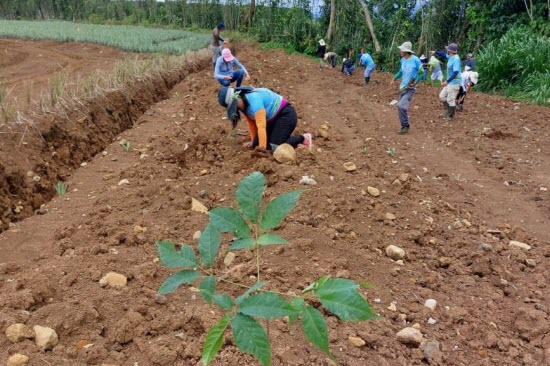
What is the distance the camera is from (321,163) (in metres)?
4.94

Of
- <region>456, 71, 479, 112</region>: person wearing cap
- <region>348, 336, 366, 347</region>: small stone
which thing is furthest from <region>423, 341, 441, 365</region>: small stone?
Answer: <region>456, 71, 479, 112</region>: person wearing cap

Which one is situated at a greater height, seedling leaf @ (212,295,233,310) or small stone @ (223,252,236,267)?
seedling leaf @ (212,295,233,310)

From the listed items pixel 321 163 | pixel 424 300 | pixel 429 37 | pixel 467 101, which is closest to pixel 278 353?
pixel 424 300

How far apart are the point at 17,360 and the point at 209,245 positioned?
1.35m

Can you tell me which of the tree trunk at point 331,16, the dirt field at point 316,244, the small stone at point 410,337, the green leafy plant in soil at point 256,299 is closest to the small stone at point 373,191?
the dirt field at point 316,244

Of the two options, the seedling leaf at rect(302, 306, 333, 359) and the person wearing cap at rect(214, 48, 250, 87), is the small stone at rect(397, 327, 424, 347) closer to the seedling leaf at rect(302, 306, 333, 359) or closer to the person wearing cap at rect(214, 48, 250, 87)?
the seedling leaf at rect(302, 306, 333, 359)

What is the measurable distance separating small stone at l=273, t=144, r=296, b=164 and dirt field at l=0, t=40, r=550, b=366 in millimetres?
148

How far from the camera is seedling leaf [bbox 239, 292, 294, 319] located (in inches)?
40.9

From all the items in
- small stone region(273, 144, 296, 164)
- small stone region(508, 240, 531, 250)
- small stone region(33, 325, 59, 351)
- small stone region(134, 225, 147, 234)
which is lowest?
small stone region(508, 240, 531, 250)

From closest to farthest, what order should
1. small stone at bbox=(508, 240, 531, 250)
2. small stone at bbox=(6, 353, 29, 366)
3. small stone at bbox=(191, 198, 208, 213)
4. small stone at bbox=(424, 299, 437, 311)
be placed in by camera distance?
small stone at bbox=(6, 353, 29, 366) < small stone at bbox=(424, 299, 437, 311) < small stone at bbox=(508, 240, 531, 250) < small stone at bbox=(191, 198, 208, 213)

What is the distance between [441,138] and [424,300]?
5.00 metres

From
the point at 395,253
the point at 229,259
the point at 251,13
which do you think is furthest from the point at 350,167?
the point at 251,13

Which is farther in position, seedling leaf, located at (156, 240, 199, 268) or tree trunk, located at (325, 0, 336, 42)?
tree trunk, located at (325, 0, 336, 42)

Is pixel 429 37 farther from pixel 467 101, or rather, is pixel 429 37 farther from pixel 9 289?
pixel 9 289
